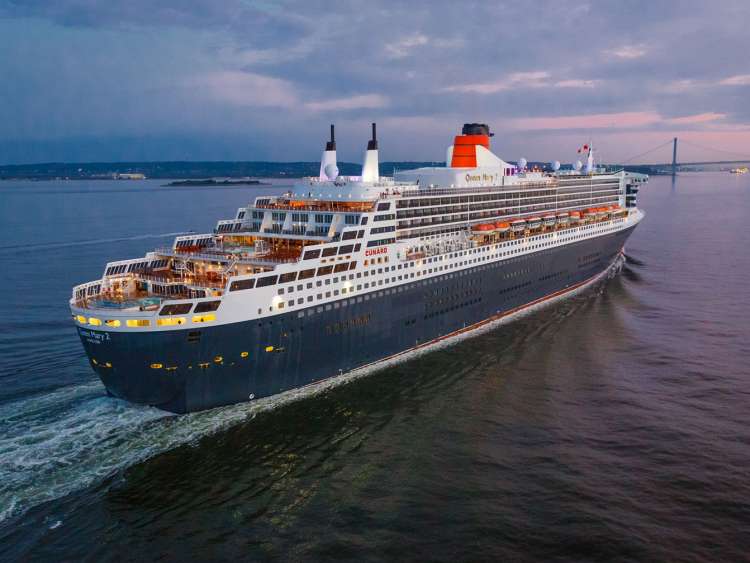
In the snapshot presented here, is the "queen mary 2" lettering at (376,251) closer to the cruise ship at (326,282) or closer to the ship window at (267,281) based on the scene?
the cruise ship at (326,282)

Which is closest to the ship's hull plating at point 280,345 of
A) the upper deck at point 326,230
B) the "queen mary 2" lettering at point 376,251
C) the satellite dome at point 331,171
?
the upper deck at point 326,230

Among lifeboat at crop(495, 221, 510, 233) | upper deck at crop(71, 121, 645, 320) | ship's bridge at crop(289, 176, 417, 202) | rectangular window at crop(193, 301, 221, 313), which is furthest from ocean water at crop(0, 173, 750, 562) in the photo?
ship's bridge at crop(289, 176, 417, 202)

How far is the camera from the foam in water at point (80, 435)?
875 inches

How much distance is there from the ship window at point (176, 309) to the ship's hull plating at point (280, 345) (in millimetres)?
899

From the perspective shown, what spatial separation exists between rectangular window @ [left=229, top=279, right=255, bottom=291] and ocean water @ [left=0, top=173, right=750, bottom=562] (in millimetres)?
6120

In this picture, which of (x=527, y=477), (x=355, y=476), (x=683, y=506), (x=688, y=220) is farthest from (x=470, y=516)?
(x=688, y=220)

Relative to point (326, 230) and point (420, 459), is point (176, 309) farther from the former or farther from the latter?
point (420, 459)

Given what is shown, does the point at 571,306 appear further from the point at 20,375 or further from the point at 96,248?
the point at 96,248

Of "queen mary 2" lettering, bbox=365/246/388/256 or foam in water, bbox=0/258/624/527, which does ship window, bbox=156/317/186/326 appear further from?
"queen mary 2" lettering, bbox=365/246/388/256

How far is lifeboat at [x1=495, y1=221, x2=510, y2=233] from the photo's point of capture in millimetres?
44209

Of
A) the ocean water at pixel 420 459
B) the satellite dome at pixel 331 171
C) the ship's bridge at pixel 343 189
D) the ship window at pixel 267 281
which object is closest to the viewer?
the ocean water at pixel 420 459

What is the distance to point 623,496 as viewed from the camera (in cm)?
2178

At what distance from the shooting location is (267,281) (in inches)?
1110

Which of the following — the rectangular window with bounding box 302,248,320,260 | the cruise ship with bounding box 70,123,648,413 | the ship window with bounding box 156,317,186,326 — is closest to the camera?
the ship window with bounding box 156,317,186,326
